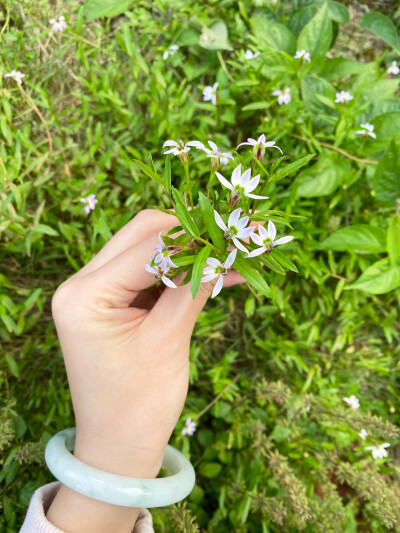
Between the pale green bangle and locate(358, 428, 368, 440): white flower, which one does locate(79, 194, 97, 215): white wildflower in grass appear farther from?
locate(358, 428, 368, 440): white flower

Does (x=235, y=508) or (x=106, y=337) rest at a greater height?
(x=106, y=337)

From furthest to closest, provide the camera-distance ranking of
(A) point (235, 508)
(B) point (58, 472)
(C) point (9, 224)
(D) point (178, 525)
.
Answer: (A) point (235, 508) → (C) point (9, 224) → (D) point (178, 525) → (B) point (58, 472)

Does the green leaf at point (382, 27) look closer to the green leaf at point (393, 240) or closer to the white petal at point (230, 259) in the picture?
the green leaf at point (393, 240)

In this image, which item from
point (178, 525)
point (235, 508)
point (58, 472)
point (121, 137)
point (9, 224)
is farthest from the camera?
point (121, 137)

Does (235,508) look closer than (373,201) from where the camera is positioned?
Yes

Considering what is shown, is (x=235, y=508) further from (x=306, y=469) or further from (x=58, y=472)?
(x=58, y=472)

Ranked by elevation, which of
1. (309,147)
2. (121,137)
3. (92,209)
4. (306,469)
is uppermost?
(121,137)

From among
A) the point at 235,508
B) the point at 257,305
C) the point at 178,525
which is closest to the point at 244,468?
the point at 235,508
